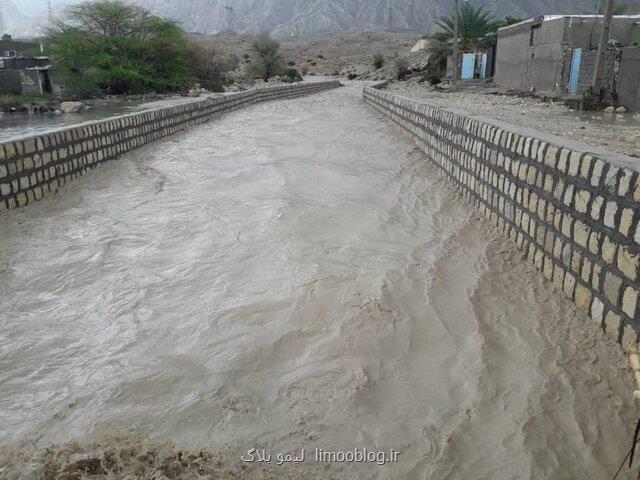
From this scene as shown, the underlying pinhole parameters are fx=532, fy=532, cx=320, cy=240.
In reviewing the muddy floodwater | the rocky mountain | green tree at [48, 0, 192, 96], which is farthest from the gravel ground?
the rocky mountain

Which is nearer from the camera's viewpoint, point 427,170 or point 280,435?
point 280,435

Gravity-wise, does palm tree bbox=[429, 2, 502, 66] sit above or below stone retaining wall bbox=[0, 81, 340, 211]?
above

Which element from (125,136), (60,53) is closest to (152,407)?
(125,136)

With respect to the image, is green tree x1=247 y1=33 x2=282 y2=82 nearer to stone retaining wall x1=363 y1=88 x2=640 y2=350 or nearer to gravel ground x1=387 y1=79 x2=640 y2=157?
gravel ground x1=387 y1=79 x2=640 y2=157

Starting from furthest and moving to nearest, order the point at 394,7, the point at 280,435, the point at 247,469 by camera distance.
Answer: the point at 394,7 < the point at 280,435 < the point at 247,469

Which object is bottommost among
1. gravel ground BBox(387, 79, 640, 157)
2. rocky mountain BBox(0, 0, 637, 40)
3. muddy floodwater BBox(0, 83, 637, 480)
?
muddy floodwater BBox(0, 83, 637, 480)

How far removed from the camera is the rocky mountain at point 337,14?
400 feet

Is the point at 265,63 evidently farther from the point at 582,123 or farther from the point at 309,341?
the point at 309,341

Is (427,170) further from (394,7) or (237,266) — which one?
(394,7)

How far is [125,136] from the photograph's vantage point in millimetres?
9992

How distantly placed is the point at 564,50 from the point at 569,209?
1971 cm

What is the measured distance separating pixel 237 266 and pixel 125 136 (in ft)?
21.0

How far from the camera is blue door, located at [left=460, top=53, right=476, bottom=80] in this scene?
34875 mm

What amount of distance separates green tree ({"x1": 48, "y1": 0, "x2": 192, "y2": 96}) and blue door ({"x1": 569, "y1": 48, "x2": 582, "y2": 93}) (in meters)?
21.3
